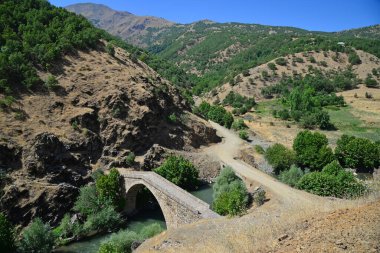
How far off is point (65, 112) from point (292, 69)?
8717cm

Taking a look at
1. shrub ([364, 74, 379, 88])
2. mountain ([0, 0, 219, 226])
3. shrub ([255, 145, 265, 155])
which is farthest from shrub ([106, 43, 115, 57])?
shrub ([364, 74, 379, 88])

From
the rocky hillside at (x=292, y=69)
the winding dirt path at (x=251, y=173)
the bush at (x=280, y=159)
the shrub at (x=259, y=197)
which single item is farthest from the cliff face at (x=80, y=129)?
the rocky hillside at (x=292, y=69)

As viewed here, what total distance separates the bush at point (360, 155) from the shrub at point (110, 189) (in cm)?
3142

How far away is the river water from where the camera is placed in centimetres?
3206

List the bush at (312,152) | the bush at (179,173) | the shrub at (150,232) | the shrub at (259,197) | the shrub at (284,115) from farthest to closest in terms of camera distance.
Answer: the shrub at (284,115) < the bush at (312,152) < the bush at (179,173) < the shrub at (259,197) < the shrub at (150,232)

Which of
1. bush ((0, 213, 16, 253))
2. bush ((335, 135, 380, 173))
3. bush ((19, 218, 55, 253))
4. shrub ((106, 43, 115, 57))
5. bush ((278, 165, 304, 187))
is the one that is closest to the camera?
bush ((0, 213, 16, 253))

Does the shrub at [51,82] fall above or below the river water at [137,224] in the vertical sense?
above

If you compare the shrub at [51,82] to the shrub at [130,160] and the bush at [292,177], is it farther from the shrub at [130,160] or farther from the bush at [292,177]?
the bush at [292,177]

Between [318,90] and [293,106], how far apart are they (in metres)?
23.1

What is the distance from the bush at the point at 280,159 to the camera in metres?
47.5

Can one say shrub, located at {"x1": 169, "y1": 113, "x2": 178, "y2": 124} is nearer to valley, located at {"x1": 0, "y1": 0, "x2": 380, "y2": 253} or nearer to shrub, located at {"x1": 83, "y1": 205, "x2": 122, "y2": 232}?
valley, located at {"x1": 0, "y1": 0, "x2": 380, "y2": 253}

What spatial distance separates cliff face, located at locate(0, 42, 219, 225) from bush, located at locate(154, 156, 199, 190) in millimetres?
6090

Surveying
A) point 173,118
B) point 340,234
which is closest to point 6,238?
point 340,234

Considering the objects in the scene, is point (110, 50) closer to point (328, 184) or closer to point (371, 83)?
point (328, 184)
